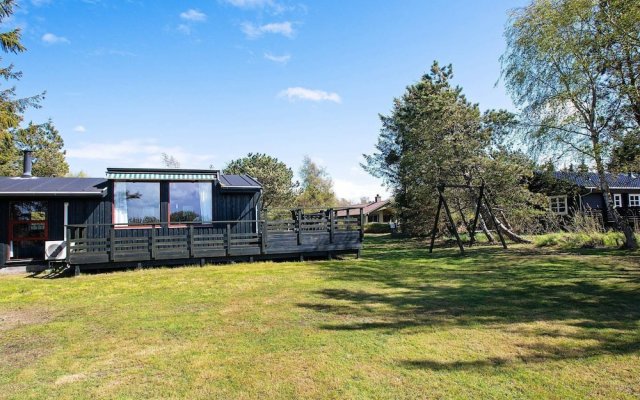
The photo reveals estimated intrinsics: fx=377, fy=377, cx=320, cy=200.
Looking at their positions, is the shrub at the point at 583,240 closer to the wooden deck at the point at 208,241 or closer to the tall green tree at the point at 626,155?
the tall green tree at the point at 626,155

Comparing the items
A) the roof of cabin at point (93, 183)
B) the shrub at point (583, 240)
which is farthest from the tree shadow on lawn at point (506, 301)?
the roof of cabin at point (93, 183)

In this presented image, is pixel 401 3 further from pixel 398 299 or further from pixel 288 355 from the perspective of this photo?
pixel 288 355

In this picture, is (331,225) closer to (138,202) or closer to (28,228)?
(138,202)

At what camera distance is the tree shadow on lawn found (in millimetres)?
4283

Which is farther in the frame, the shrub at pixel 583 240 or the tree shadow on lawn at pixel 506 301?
the shrub at pixel 583 240

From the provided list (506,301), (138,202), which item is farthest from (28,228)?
(506,301)

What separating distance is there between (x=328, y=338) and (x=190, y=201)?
388 inches

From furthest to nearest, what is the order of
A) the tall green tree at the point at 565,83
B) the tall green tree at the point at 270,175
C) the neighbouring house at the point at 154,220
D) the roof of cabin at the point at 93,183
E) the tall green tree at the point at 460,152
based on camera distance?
the tall green tree at the point at 270,175, the tall green tree at the point at 460,152, the roof of cabin at the point at 93,183, the neighbouring house at the point at 154,220, the tall green tree at the point at 565,83

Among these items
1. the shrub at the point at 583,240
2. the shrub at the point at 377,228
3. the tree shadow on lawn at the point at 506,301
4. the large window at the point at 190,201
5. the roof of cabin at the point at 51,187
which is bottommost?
the tree shadow on lawn at the point at 506,301

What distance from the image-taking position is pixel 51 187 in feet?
42.3

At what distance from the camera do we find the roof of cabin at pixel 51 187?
12170 mm

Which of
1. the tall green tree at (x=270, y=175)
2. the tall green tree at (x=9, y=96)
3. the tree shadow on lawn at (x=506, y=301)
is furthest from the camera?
the tall green tree at (x=270, y=175)

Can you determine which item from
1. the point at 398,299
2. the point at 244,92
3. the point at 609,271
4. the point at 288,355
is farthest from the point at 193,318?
the point at 244,92

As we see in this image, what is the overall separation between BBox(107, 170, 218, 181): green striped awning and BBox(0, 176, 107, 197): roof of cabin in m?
0.84
